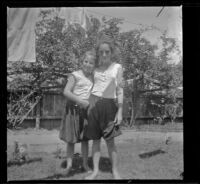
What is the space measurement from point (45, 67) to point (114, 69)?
85cm

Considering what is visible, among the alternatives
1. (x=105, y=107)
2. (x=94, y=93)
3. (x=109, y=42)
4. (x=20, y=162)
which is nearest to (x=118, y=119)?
(x=105, y=107)

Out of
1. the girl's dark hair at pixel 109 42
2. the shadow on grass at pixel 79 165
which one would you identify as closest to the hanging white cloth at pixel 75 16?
the girl's dark hair at pixel 109 42

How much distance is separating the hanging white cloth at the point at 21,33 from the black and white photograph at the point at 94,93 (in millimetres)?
12

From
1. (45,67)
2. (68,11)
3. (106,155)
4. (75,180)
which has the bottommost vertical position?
(75,180)

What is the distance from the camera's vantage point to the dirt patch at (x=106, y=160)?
12.8 feet

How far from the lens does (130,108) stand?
3.99 m

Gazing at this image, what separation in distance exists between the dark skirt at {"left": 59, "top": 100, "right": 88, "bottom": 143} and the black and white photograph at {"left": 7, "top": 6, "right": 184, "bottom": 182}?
0.04 feet

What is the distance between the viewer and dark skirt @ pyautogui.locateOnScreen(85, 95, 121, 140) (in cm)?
386

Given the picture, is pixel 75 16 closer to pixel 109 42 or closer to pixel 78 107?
pixel 109 42

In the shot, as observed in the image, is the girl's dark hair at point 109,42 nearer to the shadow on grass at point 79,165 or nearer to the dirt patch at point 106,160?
the dirt patch at point 106,160

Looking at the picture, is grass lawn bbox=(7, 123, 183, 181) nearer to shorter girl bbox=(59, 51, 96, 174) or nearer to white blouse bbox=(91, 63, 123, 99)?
shorter girl bbox=(59, 51, 96, 174)

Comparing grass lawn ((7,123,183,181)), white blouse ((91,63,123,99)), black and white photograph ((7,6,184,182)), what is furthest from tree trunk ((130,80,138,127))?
white blouse ((91,63,123,99))
